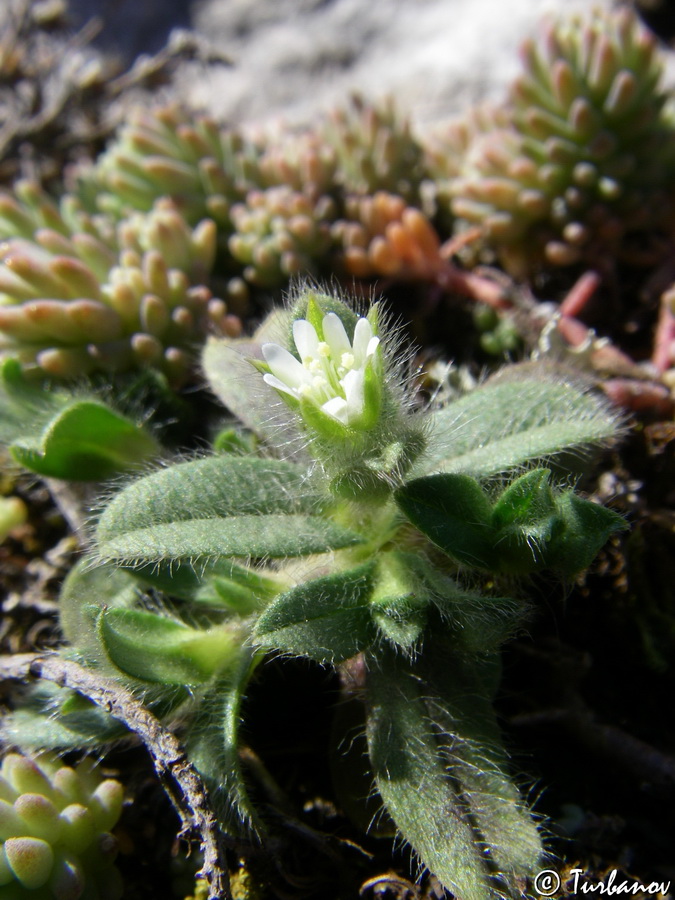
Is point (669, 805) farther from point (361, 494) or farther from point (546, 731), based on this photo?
point (361, 494)

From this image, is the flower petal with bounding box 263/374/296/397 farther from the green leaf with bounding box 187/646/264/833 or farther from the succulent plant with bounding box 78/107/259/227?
the succulent plant with bounding box 78/107/259/227

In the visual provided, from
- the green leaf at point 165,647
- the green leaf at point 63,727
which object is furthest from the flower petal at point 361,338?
the green leaf at point 63,727

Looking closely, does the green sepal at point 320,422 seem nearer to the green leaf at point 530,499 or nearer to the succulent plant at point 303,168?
the green leaf at point 530,499

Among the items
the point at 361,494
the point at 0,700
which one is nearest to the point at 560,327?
the point at 361,494

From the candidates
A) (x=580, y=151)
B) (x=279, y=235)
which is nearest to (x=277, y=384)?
(x=279, y=235)

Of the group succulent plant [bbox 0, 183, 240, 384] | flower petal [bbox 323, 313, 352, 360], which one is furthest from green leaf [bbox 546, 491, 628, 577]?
succulent plant [bbox 0, 183, 240, 384]

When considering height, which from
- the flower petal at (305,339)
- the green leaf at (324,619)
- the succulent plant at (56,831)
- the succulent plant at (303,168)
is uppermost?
the succulent plant at (303,168)
